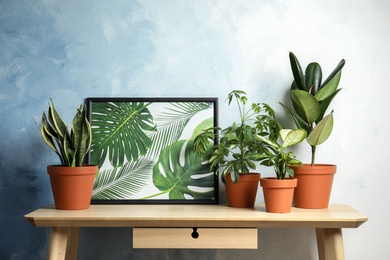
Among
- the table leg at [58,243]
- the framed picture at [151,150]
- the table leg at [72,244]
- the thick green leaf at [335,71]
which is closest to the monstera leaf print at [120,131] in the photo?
the framed picture at [151,150]

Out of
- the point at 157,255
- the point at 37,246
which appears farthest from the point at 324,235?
the point at 37,246

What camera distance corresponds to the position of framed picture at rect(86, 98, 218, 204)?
7.75 feet

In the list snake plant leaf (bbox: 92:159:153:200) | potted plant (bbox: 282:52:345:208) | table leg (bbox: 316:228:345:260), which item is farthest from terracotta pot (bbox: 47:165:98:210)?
table leg (bbox: 316:228:345:260)

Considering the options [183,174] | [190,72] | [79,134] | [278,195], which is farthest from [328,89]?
[79,134]

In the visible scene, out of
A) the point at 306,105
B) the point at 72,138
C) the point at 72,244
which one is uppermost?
the point at 306,105

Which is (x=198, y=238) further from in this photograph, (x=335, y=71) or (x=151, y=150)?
(x=335, y=71)

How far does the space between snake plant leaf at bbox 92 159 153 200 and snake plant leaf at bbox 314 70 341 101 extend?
0.84m

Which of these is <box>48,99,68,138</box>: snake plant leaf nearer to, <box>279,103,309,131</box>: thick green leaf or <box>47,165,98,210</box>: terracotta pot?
<box>47,165,98,210</box>: terracotta pot

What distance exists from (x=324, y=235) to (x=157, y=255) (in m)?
0.81

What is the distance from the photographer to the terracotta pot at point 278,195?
205cm

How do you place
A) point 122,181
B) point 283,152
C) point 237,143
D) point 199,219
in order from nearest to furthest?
point 199,219
point 283,152
point 237,143
point 122,181

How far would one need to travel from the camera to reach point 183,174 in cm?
237

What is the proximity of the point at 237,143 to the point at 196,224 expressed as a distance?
424 mm

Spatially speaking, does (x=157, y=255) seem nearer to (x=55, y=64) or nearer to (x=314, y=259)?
(x=314, y=259)
